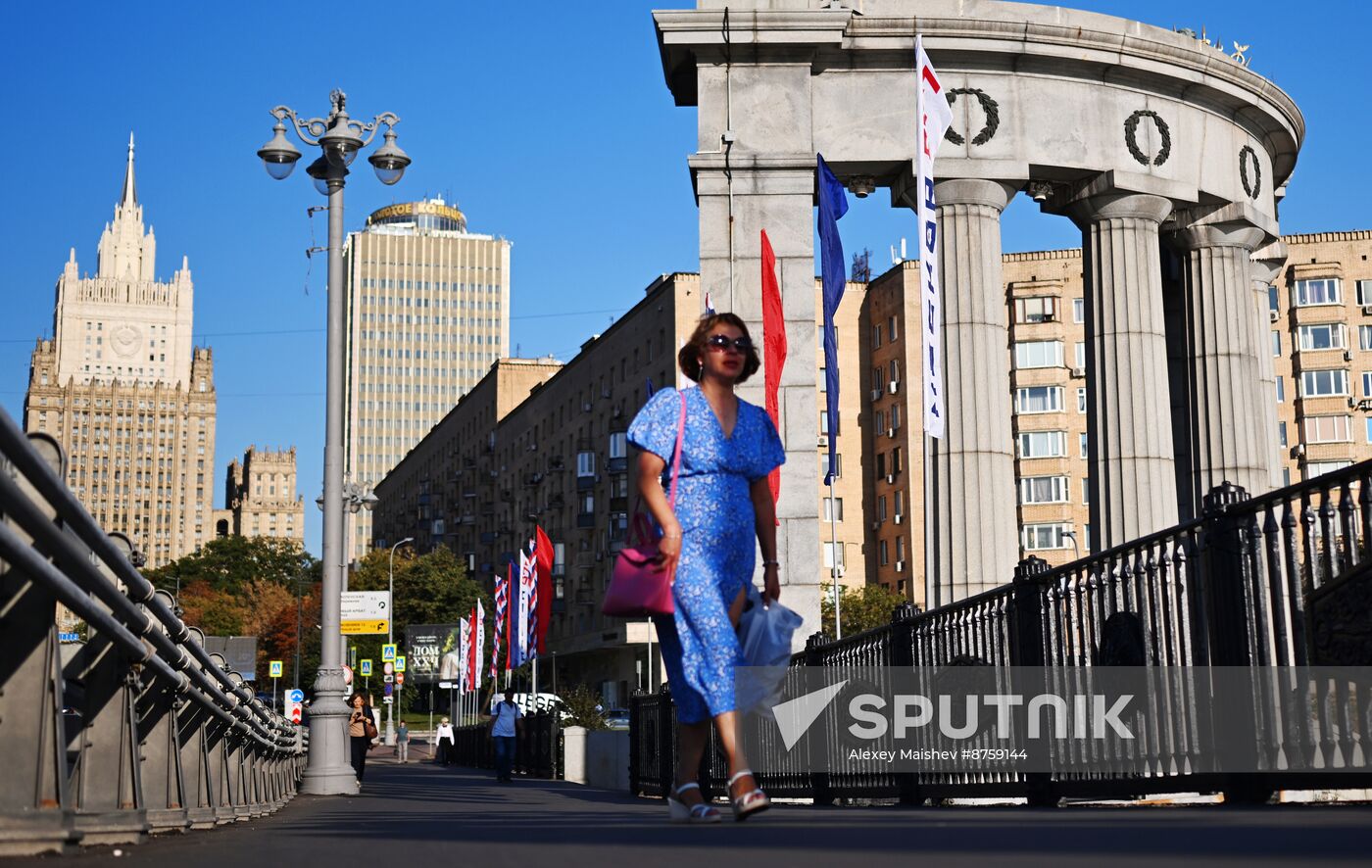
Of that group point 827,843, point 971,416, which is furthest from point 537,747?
point 827,843

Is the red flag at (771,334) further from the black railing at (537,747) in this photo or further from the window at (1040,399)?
the window at (1040,399)

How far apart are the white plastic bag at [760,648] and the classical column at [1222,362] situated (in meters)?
17.3

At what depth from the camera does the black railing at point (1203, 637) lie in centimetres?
880

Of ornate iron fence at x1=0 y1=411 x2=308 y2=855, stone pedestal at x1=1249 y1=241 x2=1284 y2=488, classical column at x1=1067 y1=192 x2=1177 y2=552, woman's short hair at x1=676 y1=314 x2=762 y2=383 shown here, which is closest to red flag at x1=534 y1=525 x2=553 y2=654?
stone pedestal at x1=1249 y1=241 x2=1284 y2=488

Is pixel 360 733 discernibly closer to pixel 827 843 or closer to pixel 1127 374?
pixel 1127 374

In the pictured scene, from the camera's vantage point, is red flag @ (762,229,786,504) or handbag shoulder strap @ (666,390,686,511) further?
red flag @ (762,229,786,504)

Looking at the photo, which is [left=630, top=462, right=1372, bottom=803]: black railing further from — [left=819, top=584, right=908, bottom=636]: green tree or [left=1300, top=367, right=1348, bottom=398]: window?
[left=1300, top=367, right=1348, bottom=398]: window

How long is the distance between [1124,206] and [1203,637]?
13.6m

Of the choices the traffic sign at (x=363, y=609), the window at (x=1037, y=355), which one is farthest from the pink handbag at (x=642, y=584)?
the window at (x=1037, y=355)

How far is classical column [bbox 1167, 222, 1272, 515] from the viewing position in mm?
23688

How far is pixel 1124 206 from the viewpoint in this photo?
889 inches

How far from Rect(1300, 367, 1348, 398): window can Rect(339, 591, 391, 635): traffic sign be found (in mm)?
67897

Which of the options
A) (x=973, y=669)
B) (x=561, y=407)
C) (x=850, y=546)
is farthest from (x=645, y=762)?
(x=561, y=407)

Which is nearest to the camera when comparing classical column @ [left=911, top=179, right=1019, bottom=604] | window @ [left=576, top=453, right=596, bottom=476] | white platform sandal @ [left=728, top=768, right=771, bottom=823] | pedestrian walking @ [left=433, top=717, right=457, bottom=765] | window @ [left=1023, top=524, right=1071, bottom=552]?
white platform sandal @ [left=728, top=768, right=771, bottom=823]
